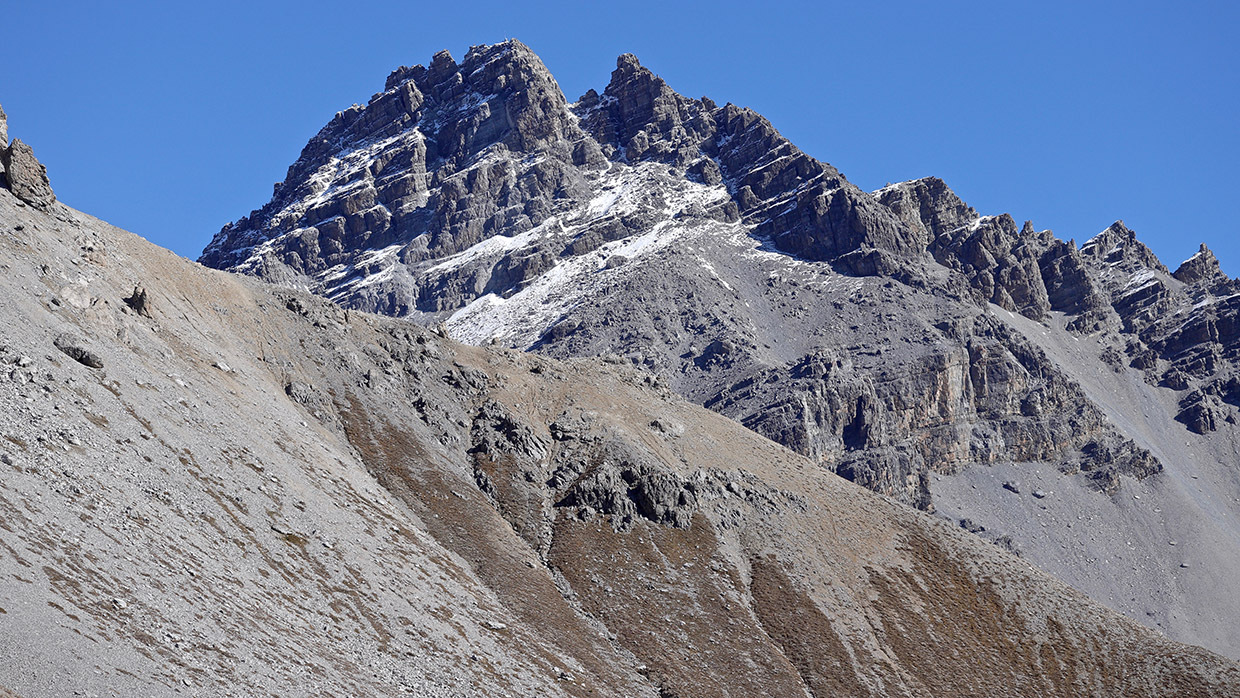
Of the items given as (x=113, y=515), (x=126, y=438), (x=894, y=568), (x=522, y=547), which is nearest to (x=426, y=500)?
(x=522, y=547)

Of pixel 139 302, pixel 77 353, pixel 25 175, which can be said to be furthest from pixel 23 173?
pixel 77 353

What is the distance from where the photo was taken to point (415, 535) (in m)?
74.1

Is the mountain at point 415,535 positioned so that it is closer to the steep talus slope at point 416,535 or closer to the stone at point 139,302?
the steep talus slope at point 416,535

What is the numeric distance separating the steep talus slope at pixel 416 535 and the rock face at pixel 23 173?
5.86 ft

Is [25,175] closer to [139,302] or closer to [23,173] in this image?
[23,173]

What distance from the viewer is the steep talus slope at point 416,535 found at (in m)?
46.1

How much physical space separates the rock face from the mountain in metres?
1.81

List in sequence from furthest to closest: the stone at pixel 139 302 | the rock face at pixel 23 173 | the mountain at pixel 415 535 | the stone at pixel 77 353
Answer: the rock face at pixel 23 173, the stone at pixel 139 302, the stone at pixel 77 353, the mountain at pixel 415 535

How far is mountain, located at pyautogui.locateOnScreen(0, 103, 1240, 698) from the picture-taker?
46.0 m

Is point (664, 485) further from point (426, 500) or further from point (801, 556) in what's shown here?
point (426, 500)

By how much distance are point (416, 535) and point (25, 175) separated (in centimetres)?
4014

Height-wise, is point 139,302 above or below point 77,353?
above

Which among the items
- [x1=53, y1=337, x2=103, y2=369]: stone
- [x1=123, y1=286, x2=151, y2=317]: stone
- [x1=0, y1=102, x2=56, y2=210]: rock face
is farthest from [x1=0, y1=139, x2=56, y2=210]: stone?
[x1=53, y1=337, x2=103, y2=369]: stone

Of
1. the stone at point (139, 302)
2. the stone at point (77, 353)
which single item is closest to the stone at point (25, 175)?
the stone at point (139, 302)
